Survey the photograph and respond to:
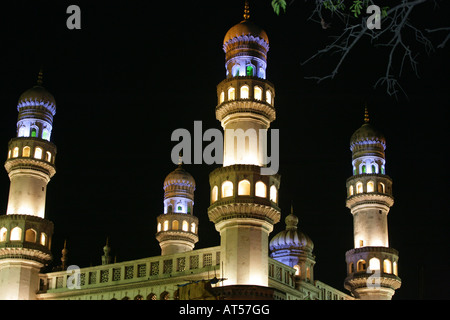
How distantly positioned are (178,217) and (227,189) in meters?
14.7

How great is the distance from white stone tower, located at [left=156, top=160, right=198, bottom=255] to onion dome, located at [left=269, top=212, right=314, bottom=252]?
4993mm

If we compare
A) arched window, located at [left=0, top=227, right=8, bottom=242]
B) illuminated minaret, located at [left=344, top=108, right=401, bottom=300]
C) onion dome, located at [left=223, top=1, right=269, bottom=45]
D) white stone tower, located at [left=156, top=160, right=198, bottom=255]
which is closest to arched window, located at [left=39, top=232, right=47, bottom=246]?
arched window, located at [left=0, top=227, right=8, bottom=242]

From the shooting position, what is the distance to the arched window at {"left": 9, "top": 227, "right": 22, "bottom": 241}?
39.8m

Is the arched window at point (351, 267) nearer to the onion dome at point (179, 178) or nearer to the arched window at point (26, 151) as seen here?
the onion dome at point (179, 178)

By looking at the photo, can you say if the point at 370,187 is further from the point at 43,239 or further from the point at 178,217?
the point at 43,239

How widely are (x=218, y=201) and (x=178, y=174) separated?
1683 centimetres

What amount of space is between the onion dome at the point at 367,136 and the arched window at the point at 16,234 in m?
20.7

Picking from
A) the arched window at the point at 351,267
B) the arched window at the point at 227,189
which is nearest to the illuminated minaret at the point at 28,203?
the arched window at the point at 227,189

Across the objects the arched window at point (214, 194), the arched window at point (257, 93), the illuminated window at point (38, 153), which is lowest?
the arched window at point (214, 194)

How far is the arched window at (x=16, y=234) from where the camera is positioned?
3981 centimetres

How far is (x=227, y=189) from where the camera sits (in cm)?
3522
